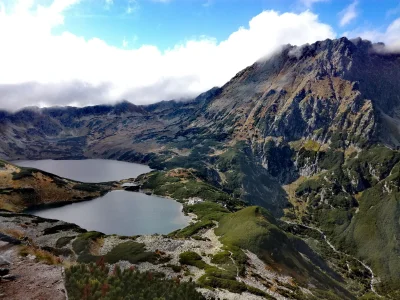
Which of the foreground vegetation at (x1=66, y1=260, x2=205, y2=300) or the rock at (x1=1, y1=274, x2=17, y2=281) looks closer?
the foreground vegetation at (x1=66, y1=260, x2=205, y2=300)

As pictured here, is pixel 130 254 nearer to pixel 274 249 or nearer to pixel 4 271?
pixel 274 249

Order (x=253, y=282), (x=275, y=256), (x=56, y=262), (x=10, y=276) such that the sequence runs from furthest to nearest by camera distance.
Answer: (x=275, y=256), (x=253, y=282), (x=56, y=262), (x=10, y=276)

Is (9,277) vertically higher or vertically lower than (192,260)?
higher

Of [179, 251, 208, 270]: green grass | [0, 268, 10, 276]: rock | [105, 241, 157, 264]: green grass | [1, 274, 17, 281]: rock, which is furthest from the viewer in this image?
[105, 241, 157, 264]: green grass

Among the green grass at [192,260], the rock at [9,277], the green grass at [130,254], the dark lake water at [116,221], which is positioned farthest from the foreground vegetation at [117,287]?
the dark lake water at [116,221]

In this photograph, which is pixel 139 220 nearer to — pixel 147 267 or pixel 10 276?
pixel 147 267

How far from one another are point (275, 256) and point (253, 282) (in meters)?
32.4

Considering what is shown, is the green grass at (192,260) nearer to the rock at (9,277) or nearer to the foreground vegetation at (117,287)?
the foreground vegetation at (117,287)

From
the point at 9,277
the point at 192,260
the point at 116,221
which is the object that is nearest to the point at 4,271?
the point at 9,277

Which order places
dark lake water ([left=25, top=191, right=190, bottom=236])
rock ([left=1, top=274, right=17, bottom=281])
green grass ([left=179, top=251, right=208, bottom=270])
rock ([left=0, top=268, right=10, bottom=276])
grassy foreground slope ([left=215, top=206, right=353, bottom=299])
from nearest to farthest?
rock ([left=1, top=274, right=17, bottom=281]), rock ([left=0, top=268, right=10, bottom=276]), green grass ([left=179, top=251, right=208, bottom=270]), grassy foreground slope ([left=215, top=206, right=353, bottom=299]), dark lake water ([left=25, top=191, right=190, bottom=236])

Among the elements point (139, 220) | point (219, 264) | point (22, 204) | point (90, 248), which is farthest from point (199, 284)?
point (22, 204)

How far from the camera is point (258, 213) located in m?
137

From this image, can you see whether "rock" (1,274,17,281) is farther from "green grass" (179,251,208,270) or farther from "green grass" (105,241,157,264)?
"green grass" (179,251,208,270)

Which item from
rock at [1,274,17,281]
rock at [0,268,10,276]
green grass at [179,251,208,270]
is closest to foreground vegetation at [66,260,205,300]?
rock at [1,274,17,281]
